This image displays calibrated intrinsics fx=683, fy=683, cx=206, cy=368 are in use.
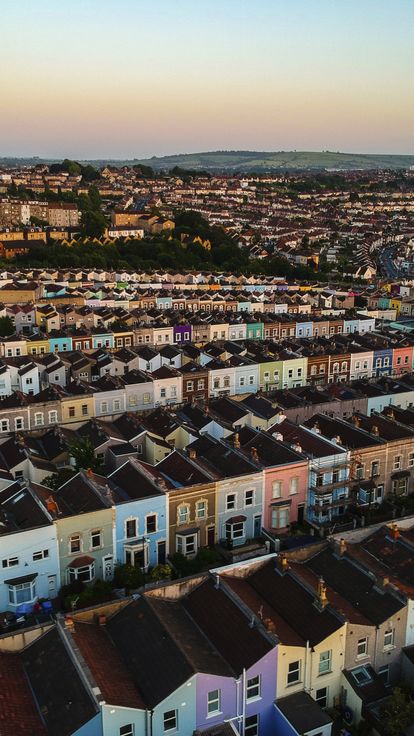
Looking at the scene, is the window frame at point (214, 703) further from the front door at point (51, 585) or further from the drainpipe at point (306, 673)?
the front door at point (51, 585)

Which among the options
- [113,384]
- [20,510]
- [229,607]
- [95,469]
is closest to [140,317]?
[113,384]

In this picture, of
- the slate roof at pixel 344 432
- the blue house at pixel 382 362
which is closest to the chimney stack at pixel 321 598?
the slate roof at pixel 344 432

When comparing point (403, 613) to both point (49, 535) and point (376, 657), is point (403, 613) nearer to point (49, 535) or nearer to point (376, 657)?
point (376, 657)

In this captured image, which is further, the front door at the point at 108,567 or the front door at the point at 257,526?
the front door at the point at 257,526

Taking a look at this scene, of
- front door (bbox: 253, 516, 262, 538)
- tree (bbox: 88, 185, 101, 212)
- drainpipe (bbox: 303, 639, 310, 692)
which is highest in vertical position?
tree (bbox: 88, 185, 101, 212)

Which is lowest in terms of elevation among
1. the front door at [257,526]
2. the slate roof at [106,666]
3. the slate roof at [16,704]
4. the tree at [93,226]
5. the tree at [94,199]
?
the front door at [257,526]

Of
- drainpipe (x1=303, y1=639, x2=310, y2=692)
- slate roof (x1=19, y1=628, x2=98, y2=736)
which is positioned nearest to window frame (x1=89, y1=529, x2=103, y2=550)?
slate roof (x1=19, y1=628, x2=98, y2=736)

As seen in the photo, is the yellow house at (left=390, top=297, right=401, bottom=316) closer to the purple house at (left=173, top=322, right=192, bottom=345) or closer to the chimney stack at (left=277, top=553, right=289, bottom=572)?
the purple house at (left=173, top=322, right=192, bottom=345)

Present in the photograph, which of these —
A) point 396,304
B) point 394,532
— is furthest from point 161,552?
point 396,304
